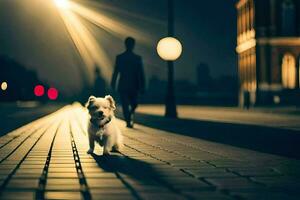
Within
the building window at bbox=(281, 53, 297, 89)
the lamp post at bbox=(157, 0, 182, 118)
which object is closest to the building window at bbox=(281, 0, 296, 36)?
the building window at bbox=(281, 53, 297, 89)

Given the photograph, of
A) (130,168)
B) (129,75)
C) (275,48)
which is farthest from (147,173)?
(275,48)

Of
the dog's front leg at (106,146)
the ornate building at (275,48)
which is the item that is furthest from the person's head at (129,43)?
the ornate building at (275,48)

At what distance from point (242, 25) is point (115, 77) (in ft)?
150

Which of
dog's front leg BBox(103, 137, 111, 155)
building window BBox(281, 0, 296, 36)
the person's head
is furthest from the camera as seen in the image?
building window BBox(281, 0, 296, 36)

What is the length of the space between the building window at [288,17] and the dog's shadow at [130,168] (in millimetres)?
47320

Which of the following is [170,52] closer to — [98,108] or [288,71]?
[98,108]

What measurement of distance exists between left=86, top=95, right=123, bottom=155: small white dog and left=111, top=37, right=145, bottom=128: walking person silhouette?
780 cm

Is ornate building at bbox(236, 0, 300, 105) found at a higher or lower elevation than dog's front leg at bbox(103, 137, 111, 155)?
higher

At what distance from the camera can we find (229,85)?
10538 centimetres

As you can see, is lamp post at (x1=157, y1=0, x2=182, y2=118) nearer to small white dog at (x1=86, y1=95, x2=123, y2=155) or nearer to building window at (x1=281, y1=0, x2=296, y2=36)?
small white dog at (x1=86, y1=95, x2=123, y2=155)

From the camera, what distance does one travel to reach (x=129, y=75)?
A: 1830 cm

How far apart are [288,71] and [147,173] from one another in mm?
49570

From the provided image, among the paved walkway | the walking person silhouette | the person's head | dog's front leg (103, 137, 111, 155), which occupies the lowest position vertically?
the paved walkway

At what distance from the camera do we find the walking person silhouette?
18250 millimetres
